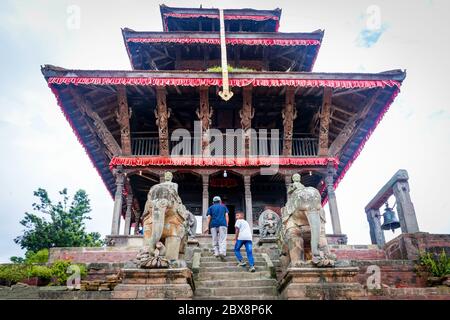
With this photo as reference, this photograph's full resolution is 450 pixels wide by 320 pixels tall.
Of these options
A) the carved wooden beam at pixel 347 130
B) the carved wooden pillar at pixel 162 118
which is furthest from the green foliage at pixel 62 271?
the carved wooden beam at pixel 347 130

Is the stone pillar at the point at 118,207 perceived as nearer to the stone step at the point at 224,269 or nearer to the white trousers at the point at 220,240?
the white trousers at the point at 220,240

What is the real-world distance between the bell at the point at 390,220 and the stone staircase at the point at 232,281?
528cm

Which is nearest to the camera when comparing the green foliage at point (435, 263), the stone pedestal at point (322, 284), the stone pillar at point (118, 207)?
the stone pedestal at point (322, 284)

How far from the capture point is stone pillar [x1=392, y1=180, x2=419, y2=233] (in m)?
10.2

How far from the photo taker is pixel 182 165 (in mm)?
13711

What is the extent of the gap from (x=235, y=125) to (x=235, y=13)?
7.13 m

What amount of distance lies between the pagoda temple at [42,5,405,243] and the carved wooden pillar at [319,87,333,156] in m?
0.04

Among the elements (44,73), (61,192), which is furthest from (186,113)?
(61,192)

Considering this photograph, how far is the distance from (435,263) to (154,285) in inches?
275

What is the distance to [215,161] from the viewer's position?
13.7 m

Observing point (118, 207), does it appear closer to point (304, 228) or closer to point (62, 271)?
point (62, 271)

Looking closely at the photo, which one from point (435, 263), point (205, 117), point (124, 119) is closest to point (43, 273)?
point (124, 119)

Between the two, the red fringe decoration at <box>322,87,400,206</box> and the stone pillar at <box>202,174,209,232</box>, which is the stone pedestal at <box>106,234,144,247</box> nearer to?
the stone pillar at <box>202,174,209,232</box>

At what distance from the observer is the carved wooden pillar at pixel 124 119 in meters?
13.4
